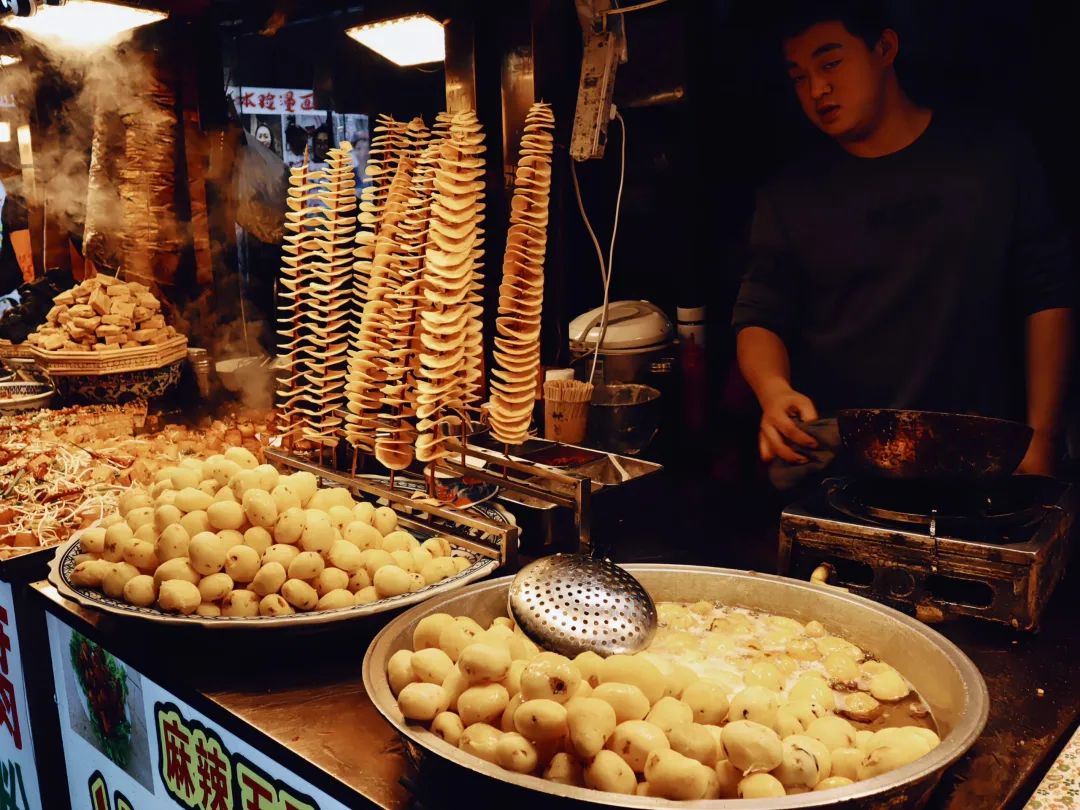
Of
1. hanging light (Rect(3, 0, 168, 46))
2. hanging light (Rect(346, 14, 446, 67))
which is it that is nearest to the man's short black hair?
hanging light (Rect(346, 14, 446, 67))

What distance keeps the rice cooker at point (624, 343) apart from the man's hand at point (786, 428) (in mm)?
598

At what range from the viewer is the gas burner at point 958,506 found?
163 cm

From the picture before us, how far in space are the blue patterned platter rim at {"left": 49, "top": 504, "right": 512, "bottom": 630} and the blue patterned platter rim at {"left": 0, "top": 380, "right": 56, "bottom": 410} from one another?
2.38 m

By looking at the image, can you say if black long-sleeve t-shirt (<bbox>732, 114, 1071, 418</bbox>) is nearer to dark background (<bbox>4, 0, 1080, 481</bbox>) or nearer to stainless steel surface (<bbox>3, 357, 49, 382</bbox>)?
dark background (<bbox>4, 0, 1080, 481</bbox>)

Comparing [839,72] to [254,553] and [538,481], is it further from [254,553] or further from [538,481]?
[254,553]

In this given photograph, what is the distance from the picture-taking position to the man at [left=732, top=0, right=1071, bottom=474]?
8.87ft

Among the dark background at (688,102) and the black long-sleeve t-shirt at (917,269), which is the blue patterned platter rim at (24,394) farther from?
the black long-sleeve t-shirt at (917,269)

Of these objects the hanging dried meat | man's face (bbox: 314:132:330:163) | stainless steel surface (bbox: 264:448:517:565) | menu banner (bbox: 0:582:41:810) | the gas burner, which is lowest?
menu banner (bbox: 0:582:41:810)

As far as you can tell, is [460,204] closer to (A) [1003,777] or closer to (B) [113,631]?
(B) [113,631]

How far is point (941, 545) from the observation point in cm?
160

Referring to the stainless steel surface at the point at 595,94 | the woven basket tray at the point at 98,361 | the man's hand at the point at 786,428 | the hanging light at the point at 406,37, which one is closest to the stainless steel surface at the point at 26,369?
the woven basket tray at the point at 98,361

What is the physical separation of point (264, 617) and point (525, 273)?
945mm

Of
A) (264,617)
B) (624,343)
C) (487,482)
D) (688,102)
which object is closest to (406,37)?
(688,102)

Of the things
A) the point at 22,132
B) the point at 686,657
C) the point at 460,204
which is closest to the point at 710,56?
the point at 460,204
